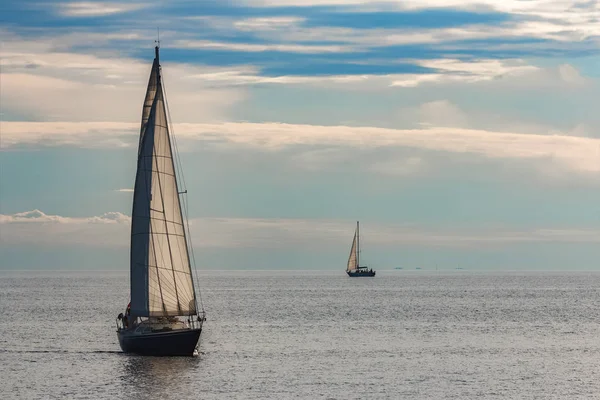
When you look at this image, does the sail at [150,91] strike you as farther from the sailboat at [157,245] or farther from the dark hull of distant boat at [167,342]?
the dark hull of distant boat at [167,342]

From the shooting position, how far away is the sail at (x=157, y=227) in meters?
72.9

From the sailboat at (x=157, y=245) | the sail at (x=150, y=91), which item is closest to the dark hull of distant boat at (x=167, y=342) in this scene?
the sailboat at (x=157, y=245)

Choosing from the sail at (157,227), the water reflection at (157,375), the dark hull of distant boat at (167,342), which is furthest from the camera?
the sail at (157,227)

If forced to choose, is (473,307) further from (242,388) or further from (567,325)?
(242,388)

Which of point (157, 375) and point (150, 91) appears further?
point (150, 91)

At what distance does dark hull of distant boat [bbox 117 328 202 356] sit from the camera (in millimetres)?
71750

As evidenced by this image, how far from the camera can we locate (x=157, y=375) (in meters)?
67.1

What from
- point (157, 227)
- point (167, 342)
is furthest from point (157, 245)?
point (167, 342)

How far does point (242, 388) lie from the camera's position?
205 ft

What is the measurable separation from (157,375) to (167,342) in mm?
4922

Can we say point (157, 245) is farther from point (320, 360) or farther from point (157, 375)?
point (320, 360)

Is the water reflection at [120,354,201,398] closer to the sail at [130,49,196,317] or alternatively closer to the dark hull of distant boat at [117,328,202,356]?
the dark hull of distant boat at [117,328,202,356]

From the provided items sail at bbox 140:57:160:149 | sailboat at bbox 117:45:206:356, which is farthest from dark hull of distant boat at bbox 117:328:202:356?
sail at bbox 140:57:160:149

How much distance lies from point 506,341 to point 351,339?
47.3ft
